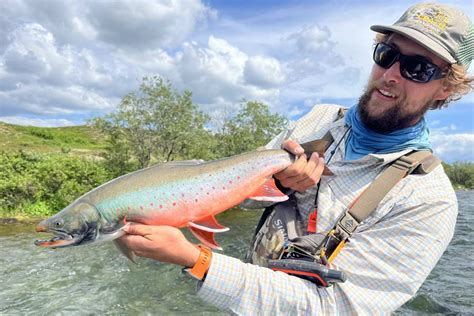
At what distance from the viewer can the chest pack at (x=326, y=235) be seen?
2.66 m

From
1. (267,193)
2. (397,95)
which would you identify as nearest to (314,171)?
(267,193)

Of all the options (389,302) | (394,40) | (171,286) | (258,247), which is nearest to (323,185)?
(258,247)

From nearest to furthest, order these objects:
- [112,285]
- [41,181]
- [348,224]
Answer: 1. [348,224]
2. [112,285]
3. [41,181]

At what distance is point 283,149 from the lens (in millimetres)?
3109

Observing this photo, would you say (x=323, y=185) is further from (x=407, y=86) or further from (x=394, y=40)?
(x=394, y=40)

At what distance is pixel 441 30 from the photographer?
306 centimetres

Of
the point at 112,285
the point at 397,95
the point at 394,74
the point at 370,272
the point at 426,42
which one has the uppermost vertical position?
the point at 426,42

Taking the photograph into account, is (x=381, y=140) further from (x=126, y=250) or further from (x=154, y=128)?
(x=154, y=128)

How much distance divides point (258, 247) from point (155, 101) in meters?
27.0

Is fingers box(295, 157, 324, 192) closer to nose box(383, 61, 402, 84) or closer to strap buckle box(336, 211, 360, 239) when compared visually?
strap buckle box(336, 211, 360, 239)

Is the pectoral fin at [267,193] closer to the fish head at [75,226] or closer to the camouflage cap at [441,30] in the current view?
the fish head at [75,226]

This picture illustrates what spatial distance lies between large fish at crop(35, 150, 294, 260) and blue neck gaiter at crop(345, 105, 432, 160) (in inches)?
34.6

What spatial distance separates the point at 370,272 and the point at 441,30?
1.81 m

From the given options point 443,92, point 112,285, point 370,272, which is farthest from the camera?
point 112,285
